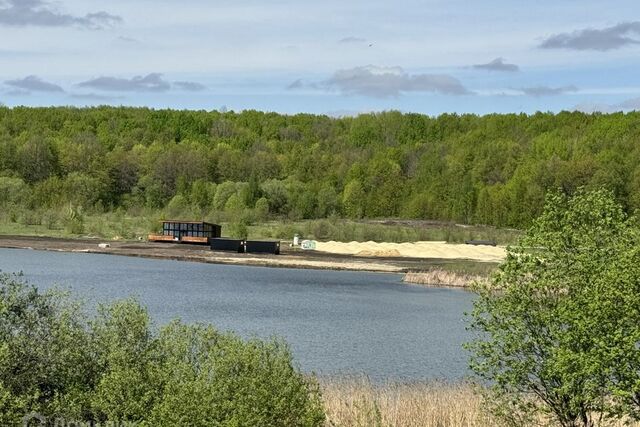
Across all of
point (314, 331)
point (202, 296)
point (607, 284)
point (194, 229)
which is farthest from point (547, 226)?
point (194, 229)

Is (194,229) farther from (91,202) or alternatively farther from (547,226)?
(547,226)

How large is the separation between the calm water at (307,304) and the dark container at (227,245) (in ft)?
34.9

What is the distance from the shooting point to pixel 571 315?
66.1 feet

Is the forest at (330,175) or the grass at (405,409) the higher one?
the forest at (330,175)

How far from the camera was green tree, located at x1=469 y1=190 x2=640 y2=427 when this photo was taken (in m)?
19.7

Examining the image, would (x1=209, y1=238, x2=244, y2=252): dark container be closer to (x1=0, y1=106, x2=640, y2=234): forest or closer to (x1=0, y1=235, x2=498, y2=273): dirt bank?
(x1=0, y1=235, x2=498, y2=273): dirt bank

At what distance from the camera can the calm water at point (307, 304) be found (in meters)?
39.0

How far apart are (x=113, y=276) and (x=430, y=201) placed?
85222 mm

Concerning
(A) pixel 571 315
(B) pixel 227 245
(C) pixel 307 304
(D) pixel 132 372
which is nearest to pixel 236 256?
(B) pixel 227 245

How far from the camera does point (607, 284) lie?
1977 cm

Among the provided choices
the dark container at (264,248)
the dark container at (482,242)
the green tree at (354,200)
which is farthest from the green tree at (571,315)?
the green tree at (354,200)

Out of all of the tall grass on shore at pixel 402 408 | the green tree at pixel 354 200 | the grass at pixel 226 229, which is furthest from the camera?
the green tree at pixel 354 200

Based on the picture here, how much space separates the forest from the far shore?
14.4 metres

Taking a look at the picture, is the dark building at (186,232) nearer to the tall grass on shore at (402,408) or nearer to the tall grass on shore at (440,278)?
the tall grass on shore at (440,278)
